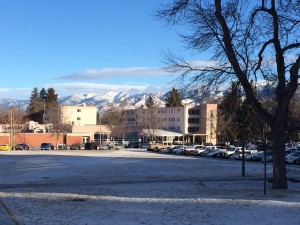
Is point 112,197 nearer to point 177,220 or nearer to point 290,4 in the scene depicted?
point 177,220

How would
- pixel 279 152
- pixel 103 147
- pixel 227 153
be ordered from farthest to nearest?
1. pixel 103 147
2. pixel 227 153
3. pixel 279 152

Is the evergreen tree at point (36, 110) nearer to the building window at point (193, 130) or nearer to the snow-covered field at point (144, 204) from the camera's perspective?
the building window at point (193, 130)

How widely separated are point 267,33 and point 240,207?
9909 mm

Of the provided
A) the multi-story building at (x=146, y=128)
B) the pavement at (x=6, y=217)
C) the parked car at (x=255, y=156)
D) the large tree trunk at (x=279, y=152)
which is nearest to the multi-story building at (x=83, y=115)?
the multi-story building at (x=146, y=128)

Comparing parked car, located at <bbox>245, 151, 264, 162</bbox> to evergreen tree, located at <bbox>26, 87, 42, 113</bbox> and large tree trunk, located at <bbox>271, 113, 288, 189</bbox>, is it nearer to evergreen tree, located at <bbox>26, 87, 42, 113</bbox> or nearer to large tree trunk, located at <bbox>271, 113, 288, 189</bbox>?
large tree trunk, located at <bbox>271, 113, 288, 189</bbox>

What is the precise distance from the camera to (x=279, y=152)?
64.0 feet

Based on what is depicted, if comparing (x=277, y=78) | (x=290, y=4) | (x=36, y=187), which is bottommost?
(x=36, y=187)

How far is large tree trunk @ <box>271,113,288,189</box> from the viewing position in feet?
64.0

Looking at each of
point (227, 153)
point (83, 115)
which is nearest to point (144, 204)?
point (227, 153)

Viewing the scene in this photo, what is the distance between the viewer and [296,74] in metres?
19.1

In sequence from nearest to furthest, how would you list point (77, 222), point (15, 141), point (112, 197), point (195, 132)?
1. point (77, 222)
2. point (112, 197)
3. point (15, 141)
4. point (195, 132)

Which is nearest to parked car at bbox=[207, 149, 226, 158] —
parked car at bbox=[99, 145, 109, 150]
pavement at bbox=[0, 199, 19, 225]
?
parked car at bbox=[99, 145, 109, 150]

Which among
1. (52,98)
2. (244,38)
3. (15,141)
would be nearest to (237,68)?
(244,38)

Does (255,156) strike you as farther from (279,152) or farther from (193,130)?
(193,130)
